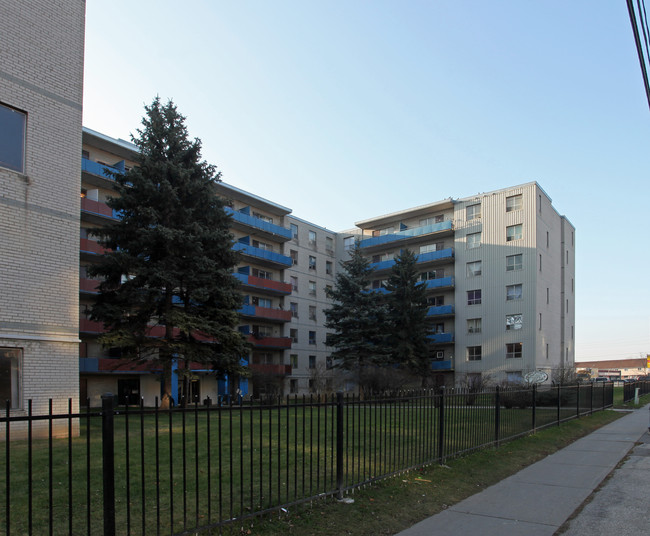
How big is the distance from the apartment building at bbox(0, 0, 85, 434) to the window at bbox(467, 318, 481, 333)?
4107 centimetres

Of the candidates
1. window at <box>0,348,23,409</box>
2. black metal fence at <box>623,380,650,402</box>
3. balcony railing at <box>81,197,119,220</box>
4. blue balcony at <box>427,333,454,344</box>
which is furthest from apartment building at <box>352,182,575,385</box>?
window at <box>0,348,23,409</box>

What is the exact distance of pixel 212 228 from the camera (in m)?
25.0

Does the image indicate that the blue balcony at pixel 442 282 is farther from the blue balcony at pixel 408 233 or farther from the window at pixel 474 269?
the blue balcony at pixel 408 233

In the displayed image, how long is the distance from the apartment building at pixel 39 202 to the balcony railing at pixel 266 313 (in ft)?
98.7

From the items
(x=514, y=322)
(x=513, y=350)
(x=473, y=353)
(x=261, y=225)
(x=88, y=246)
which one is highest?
(x=261, y=225)

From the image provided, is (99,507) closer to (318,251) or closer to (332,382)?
(332,382)

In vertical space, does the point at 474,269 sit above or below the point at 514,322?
above

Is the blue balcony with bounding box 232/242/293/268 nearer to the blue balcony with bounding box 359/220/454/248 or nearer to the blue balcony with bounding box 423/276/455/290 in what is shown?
the blue balcony with bounding box 359/220/454/248

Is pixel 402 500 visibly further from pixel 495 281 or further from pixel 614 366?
pixel 614 366

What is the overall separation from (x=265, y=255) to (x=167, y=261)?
81.7ft

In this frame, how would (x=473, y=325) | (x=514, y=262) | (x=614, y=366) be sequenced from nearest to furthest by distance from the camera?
(x=514, y=262) < (x=473, y=325) < (x=614, y=366)

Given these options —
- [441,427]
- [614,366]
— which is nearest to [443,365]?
[441,427]

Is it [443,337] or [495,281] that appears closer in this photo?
[495,281]

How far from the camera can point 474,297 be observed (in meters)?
50.4
